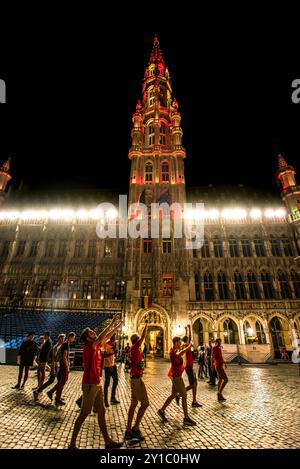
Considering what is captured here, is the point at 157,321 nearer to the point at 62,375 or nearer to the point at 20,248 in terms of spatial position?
the point at 62,375

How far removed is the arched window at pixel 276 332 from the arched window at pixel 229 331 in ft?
13.7

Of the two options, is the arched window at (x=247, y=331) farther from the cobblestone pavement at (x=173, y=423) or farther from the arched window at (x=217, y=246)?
the cobblestone pavement at (x=173, y=423)

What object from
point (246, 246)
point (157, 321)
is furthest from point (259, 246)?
point (157, 321)

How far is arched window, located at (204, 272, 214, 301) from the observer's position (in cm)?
2635

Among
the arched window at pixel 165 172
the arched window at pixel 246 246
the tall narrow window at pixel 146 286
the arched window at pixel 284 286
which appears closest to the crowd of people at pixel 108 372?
the tall narrow window at pixel 146 286

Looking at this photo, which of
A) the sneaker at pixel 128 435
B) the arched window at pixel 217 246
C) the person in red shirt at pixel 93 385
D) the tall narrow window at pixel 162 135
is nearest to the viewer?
the person in red shirt at pixel 93 385

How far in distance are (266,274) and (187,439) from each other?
26.3 metres

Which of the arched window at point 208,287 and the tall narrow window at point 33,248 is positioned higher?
the tall narrow window at point 33,248

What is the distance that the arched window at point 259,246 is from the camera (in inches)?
1105

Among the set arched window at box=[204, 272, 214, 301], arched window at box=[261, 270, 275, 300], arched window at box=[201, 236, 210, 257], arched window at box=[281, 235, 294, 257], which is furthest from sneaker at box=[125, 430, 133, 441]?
arched window at box=[281, 235, 294, 257]

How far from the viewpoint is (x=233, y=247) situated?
2847 cm

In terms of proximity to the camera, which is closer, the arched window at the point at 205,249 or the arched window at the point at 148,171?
the arched window at the point at 205,249

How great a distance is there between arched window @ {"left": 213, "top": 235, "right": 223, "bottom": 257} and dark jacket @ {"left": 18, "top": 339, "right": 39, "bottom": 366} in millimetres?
23753

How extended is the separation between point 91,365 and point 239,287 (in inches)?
1007
